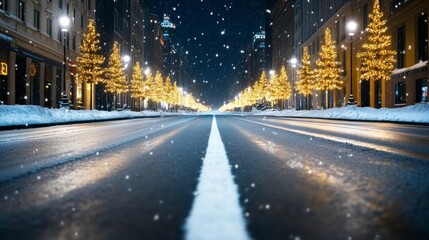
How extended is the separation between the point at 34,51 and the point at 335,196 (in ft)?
122

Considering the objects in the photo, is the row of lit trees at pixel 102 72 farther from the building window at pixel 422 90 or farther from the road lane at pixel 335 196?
the road lane at pixel 335 196

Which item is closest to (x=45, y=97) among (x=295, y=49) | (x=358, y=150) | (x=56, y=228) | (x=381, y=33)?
(x=381, y=33)

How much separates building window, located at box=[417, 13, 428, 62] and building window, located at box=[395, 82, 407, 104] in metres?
3.41

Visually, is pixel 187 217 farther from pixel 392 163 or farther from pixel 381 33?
pixel 381 33

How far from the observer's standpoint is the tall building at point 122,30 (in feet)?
229

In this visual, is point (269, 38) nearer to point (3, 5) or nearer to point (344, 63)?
point (344, 63)

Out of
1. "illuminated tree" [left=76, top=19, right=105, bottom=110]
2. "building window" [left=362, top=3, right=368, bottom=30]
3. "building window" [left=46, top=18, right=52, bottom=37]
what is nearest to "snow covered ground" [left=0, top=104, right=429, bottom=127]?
"building window" [left=46, top=18, right=52, bottom=37]

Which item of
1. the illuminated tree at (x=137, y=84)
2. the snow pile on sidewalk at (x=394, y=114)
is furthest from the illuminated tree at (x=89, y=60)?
the illuminated tree at (x=137, y=84)

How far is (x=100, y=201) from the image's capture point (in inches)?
118

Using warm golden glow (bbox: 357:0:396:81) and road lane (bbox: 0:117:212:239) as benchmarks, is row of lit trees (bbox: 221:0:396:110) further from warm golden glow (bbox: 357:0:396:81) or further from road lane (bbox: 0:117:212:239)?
road lane (bbox: 0:117:212:239)

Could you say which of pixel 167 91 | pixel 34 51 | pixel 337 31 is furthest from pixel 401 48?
pixel 167 91

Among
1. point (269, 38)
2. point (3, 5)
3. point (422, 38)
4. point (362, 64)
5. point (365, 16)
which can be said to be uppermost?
point (269, 38)

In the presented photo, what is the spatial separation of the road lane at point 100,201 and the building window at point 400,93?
120 ft

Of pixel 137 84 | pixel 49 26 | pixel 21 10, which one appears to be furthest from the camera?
pixel 137 84
